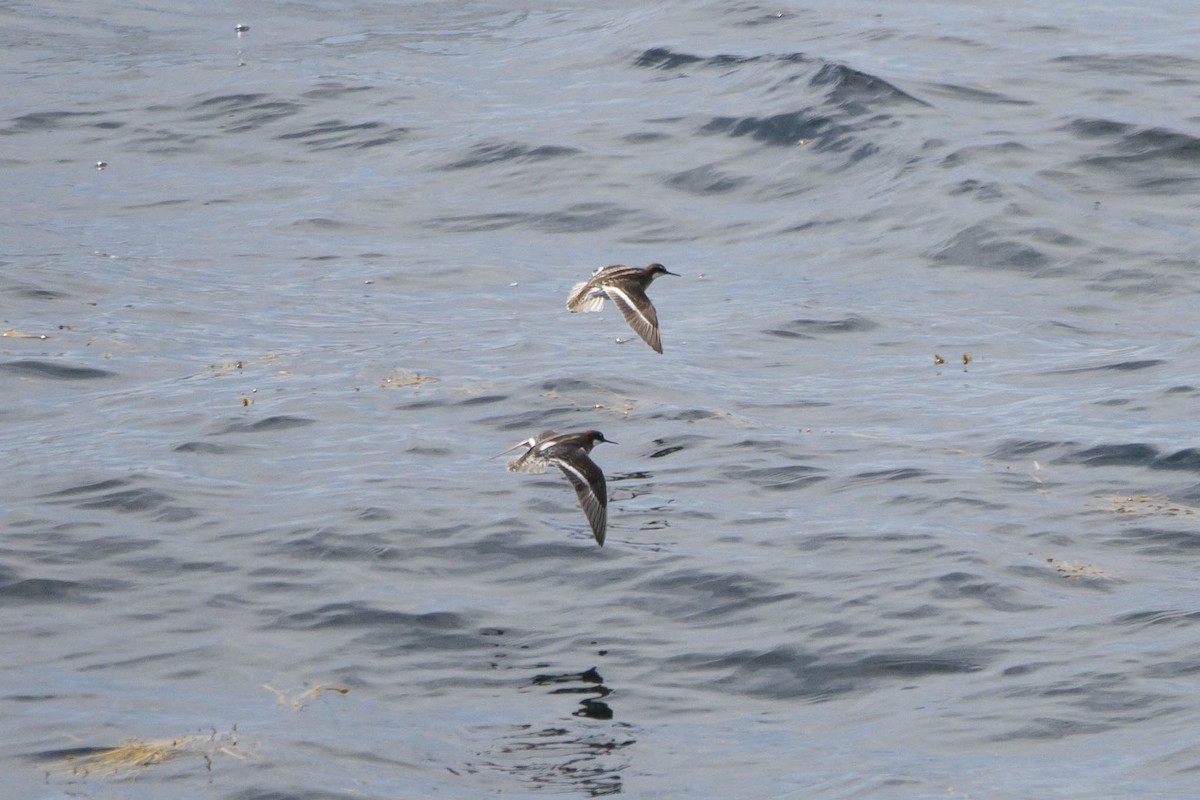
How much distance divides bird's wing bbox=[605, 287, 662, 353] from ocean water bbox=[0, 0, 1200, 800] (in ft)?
2.37

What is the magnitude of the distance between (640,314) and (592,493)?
2692 millimetres

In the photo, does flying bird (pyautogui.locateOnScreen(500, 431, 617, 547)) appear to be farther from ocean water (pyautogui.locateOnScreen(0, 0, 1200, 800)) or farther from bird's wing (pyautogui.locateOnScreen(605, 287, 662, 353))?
bird's wing (pyautogui.locateOnScreen(605, 287, 662, 353))

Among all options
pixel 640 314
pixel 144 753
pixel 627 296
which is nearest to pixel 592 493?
pixel 640 314

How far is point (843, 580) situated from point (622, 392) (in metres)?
3.77

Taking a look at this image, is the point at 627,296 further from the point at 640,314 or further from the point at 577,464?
the point at 577,464

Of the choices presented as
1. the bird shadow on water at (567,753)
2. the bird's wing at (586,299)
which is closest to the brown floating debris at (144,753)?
the bird shadow on water at (567,753)

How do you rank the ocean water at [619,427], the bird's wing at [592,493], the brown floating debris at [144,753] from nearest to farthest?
the brown floating debris at [144,753] < the ocean water at [619,427] < the bird's wing at [592,493]

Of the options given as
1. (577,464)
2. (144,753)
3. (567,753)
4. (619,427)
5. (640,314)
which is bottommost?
(619,427)

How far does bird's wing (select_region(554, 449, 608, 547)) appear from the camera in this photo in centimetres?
978

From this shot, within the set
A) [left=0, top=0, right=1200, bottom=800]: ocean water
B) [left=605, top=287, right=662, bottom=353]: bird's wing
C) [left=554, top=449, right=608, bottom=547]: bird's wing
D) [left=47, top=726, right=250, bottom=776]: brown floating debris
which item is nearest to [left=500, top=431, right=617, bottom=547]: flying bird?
[left=554, top=449, right=608, bottom=547]: bird's wing

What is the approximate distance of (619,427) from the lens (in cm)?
1223

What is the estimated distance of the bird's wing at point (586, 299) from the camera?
1286 cm

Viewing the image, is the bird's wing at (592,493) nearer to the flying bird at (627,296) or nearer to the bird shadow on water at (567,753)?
the bird shadow on water at (567,753)

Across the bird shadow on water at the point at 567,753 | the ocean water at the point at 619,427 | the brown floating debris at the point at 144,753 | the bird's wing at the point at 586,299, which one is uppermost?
the bird's wing at the point at 586,299
